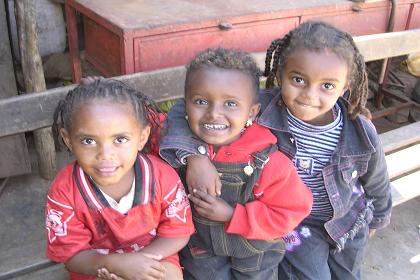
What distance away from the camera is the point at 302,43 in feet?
5.44

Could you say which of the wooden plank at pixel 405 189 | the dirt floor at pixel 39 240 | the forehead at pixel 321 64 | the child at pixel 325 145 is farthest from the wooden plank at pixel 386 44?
the dirt floor at pixel 39 240

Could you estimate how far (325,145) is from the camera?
71.9 inches

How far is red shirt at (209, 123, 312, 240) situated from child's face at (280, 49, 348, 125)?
0.22 m

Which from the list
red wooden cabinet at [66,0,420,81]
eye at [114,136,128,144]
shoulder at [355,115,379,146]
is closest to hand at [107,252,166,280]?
eye at [114,136,128,144]

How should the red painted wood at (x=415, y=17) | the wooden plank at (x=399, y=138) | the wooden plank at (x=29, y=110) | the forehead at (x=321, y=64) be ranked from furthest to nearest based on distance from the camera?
the red painted wood at (x=415, y=17)
the wooden plank at (x=399, y=138)
the wooden plank at (x=29, y=110)
the forehead at (x=321, y=64)

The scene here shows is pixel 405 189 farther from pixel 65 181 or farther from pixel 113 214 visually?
pixel 65 181

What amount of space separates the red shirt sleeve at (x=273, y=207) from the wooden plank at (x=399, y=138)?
4.27 ft

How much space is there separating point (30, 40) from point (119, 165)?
2.10 m

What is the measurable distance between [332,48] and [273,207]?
1.92ft

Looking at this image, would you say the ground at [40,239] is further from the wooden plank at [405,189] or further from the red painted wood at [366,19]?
the red painted wood at [366,19]

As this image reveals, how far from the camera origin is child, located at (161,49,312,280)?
1.55m

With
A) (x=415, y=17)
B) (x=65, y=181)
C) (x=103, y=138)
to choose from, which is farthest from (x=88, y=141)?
(x=415, y=17)

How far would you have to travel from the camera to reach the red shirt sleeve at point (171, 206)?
1.58m

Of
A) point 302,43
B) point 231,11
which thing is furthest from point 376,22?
point 302,43
